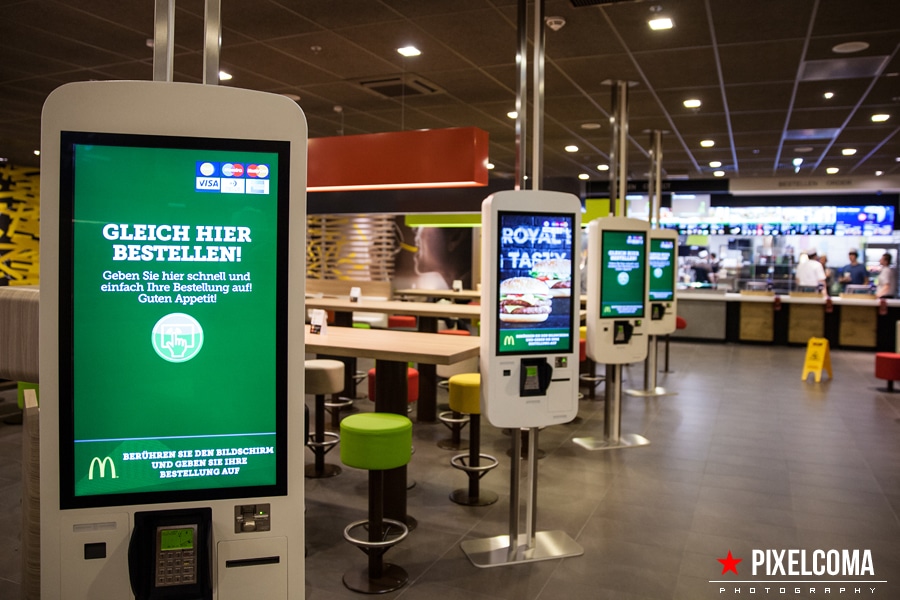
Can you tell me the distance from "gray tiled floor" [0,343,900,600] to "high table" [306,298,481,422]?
354 millimetres

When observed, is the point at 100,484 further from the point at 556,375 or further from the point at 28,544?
the point at 556,375

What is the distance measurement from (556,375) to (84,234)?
2.48 metres

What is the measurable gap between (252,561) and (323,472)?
11.4 feet

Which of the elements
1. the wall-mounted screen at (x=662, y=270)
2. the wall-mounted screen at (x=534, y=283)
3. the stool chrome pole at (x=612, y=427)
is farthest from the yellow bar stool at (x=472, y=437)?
the wall-mounted screen at (x=662, y=270)

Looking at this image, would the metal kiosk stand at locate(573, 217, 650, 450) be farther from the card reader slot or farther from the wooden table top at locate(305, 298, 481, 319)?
the card reader slot

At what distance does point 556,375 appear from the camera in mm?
3576

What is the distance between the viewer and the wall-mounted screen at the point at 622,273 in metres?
5.72

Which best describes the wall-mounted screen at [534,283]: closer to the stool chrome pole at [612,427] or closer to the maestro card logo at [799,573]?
the maestro card logo at [799,573]

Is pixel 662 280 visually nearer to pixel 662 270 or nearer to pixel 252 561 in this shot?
pixel 662 270

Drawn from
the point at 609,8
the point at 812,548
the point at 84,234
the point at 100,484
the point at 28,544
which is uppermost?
the point at 609,8

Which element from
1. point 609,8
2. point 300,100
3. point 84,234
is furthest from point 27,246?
point 84,234

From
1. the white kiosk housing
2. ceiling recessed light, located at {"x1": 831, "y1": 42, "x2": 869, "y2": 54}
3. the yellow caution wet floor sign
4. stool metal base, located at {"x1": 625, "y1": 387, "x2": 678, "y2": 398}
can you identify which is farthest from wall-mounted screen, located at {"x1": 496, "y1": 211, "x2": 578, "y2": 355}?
the yellow caution wet floor sign

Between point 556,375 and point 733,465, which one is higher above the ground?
point 556,375

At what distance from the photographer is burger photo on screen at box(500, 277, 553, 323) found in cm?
344
